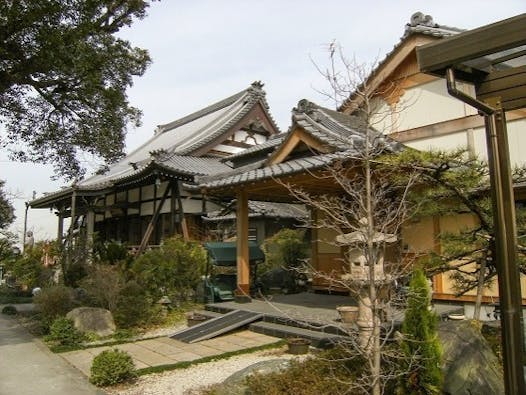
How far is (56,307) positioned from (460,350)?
8.61m

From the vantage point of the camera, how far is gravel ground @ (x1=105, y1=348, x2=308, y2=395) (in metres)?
5.42

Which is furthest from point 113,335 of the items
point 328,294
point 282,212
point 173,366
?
point 282,212

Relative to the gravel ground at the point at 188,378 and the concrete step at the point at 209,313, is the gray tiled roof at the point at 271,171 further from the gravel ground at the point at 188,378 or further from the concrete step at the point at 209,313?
the gravel ground at the point at 188,378

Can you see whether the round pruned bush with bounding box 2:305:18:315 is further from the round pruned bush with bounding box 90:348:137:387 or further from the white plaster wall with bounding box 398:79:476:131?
the white plaster wall with bounding box 398:79:476:131

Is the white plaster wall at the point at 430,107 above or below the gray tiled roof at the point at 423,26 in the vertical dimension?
below

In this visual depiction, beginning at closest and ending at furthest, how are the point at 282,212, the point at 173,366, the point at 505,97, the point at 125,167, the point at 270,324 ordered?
the point at 505,97 < the point at 173,366 < the point at 270,324 < the point at 282,212 < the point at 125,167

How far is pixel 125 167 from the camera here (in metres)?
25.9

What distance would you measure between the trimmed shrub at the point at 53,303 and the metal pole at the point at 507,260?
360 inches

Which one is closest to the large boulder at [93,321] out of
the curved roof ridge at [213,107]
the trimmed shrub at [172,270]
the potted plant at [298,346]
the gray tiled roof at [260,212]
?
the trimmed shrub at [172,270]

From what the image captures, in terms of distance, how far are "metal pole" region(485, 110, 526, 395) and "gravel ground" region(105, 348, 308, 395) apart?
3765 mm

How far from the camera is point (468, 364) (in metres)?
4.11

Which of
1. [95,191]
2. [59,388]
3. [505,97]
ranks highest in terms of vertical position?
[95,191]

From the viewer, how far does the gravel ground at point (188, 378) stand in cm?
542

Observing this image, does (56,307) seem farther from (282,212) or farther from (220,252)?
(282,212)
